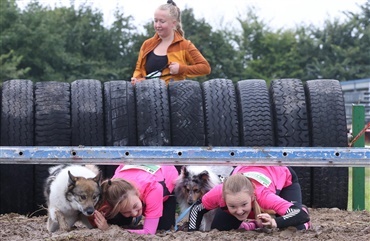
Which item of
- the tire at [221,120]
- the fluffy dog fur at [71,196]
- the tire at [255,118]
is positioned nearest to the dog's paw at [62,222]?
the fluffy dog fur at [71,196]

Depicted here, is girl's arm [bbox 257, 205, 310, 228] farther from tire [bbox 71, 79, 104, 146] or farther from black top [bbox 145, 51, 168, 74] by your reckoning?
black top [bbox 145, 51, 168, 74]

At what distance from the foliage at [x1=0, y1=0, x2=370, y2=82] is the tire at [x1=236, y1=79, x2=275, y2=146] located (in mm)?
34930

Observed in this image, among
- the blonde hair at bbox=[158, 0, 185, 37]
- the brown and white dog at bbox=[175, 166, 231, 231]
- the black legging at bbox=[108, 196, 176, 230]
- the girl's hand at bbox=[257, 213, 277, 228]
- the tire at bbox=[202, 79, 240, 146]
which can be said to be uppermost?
the blonde hair at bbox=[158, 0, 185, 37]

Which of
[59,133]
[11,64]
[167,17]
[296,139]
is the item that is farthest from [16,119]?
[11,64]

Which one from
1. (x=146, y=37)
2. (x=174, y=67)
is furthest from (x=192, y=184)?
(x=146, y=37)

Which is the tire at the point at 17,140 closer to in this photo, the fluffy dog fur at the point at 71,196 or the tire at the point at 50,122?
the tire at the point at 50,122

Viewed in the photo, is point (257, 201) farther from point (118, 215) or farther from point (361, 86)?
point (361, 86)

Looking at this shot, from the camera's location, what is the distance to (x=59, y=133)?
8.66 metres

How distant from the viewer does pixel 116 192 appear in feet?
20.9

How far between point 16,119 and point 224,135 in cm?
222

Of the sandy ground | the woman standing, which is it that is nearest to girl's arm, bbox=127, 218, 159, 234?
the sandy ground

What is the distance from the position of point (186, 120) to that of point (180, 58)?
109 cm

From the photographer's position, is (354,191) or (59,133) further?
(354,191)

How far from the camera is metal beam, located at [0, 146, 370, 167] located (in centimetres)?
601
